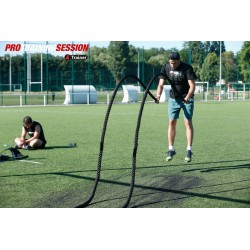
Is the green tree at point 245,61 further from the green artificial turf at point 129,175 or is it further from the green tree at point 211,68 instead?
the green artificial turf at point 129,175

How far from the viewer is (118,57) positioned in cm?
6569

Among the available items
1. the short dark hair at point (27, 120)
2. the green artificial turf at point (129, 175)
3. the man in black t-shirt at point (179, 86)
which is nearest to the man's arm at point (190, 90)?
the man in black t-shirt at point (179, 86)

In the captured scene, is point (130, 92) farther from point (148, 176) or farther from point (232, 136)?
point (148, 176)

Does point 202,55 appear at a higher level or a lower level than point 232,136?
higher

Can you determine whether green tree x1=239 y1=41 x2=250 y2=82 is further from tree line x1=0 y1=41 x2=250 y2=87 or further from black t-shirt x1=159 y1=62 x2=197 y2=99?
black t-shirt x1=159 y1=62 x2=197 y2=99

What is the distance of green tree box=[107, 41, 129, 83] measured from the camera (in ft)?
202

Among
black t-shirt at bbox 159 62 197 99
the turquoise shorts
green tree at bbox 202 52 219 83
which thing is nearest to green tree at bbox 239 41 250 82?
green tree at bbox 202 52 219 83

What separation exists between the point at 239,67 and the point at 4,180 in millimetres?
53145

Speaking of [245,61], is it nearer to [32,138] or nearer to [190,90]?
[32,138]

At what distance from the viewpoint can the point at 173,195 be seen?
768 centimetres

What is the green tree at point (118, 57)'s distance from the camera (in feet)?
202

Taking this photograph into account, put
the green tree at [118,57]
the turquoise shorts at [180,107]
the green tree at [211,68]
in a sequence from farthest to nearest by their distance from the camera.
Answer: the green tree at [118,57] → the green tree at [211,68] → the turquoise shorts at [180,107]

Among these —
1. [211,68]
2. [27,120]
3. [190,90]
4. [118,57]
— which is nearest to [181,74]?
[190,90]

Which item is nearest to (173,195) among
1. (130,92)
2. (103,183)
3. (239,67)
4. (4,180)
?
(103,183)
